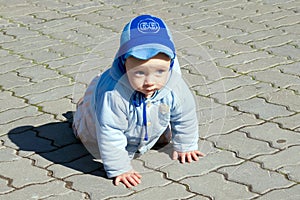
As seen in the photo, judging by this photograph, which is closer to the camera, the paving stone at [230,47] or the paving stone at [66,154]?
the paving stone at [66,154]

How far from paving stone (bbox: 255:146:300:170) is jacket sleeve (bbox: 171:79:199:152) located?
0.40 m

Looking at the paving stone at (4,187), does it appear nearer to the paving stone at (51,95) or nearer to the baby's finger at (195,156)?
the baby's finger at (195,156)

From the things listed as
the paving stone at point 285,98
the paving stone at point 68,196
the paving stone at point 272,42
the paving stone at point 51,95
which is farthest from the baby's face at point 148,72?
the paving stone at point 272,42

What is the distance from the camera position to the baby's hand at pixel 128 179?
429 cm

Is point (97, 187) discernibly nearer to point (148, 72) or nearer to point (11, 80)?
point (148, 72)

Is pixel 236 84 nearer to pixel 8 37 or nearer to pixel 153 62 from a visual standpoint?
pixel 153 62

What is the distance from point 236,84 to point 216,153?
4.33 feet

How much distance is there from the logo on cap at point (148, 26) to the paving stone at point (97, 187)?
0.87 metres

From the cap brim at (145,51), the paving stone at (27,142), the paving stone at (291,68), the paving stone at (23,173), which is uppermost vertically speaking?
the cap brim at (145,51)

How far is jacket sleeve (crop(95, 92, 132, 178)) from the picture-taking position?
4281 millimetres

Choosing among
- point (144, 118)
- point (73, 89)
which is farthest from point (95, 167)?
point (73, 89)

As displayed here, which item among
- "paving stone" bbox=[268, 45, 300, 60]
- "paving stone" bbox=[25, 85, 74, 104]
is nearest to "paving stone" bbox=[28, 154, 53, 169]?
"paving stone" bbox=[25, 85, 74, 104]

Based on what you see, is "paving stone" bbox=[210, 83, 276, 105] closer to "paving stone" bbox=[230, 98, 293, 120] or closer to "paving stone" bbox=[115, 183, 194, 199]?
"paving stone" bbox=[230, 98, 293, 120]

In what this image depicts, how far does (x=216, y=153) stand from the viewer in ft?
15.3
